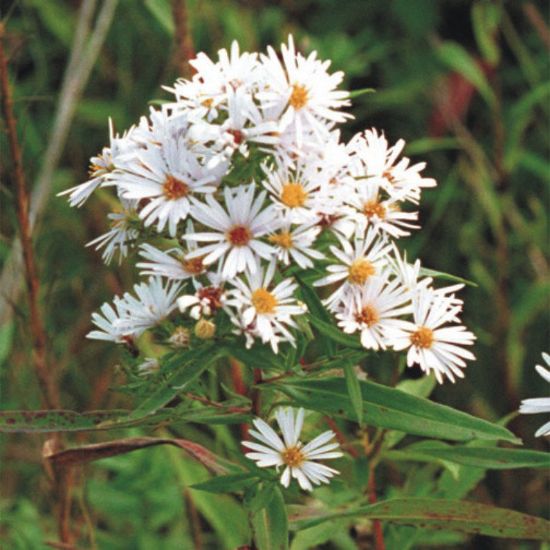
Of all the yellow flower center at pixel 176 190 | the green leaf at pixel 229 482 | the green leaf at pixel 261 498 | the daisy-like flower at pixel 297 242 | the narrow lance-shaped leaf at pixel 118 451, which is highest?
the yellow flower center at pixel 176 190

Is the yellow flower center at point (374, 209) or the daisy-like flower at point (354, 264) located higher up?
the yellow flower center at point (374, 209)

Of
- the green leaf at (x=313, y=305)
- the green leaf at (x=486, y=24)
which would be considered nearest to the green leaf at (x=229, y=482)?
the green leaf at (x=313, y=305)

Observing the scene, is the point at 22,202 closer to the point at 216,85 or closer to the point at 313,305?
the point at 216,85

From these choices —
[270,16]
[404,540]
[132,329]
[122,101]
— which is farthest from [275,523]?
[270,16]

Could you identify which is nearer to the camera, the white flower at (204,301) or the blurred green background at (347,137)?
the white flower at (204,301)

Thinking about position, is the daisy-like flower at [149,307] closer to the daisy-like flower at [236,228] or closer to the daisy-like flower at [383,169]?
the daisy-like flower at [236,228]

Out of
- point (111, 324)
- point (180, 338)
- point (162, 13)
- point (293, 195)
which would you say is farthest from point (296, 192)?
point (162, 13)
